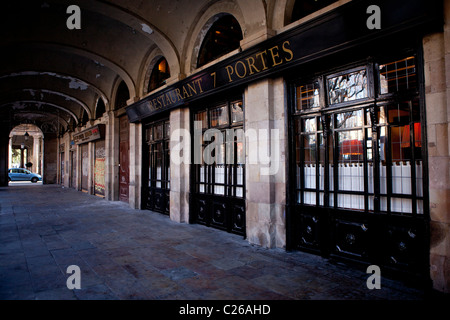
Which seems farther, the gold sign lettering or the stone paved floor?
the gold sign lettering

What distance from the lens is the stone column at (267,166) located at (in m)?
5.11

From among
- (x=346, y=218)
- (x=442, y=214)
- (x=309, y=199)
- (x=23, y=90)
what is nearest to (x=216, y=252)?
(x=309, y=199)

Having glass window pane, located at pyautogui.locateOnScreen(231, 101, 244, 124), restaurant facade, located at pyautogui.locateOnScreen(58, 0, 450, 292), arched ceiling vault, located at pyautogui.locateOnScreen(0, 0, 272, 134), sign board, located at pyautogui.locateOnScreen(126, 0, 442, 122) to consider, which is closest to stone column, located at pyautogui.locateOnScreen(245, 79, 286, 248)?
restaurant facade, located at pyautogui.locateOnScreen(58, 0, 450, 292)

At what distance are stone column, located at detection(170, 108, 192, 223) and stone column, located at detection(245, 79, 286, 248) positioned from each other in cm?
264

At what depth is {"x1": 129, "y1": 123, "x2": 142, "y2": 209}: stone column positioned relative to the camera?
10172 millimetres

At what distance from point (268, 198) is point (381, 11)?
3353 mm

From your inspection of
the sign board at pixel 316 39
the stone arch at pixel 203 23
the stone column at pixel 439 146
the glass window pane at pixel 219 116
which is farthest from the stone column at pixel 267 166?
the stone column at pixel 439 146

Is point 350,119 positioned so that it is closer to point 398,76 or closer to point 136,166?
point 398,76

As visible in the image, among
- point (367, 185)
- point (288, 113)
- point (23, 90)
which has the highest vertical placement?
point (23, 90)

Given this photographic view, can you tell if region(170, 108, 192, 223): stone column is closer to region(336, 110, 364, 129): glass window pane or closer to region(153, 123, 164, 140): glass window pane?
region(153, 123, 164, 140): glass window pane

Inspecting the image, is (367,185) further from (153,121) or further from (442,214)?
(153,121)

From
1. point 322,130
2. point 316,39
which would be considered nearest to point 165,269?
point 322,130

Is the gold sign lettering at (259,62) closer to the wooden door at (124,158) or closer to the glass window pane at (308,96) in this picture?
the glass window pane at (308,96)

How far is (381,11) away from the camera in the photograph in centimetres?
346
